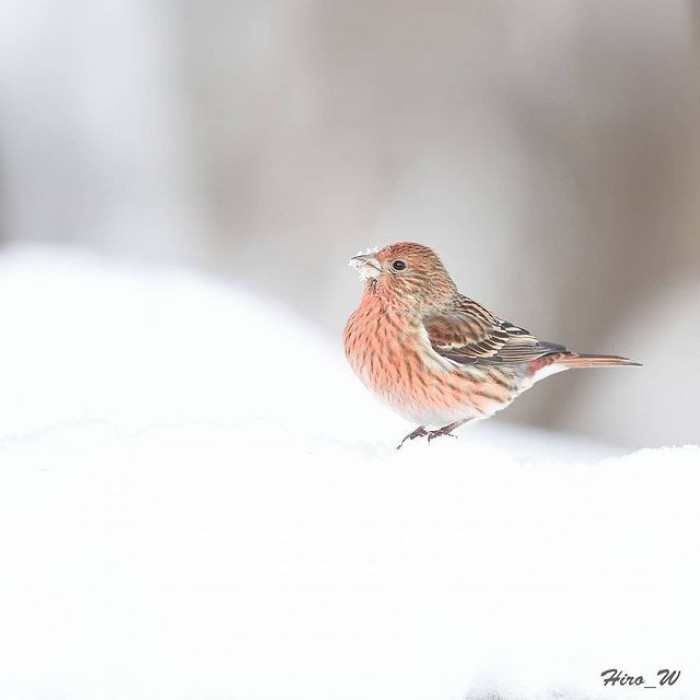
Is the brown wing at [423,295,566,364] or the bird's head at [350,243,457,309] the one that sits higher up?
the bird's head at [350,243,457,309]

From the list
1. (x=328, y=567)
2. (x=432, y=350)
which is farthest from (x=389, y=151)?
(x=328, y=567)

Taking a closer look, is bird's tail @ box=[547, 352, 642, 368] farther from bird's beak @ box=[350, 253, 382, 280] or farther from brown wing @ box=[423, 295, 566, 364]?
bird's beak @ box=[350, 253, 382, 280]

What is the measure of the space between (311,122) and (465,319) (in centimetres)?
Result: 422

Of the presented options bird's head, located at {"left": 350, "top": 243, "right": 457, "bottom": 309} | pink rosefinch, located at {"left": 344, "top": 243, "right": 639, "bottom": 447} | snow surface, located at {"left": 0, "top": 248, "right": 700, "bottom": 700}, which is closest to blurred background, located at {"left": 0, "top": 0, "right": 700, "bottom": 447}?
pink rosefinch, located at {"left": 344, "top": 243, "right": 639, "bottom": 447}

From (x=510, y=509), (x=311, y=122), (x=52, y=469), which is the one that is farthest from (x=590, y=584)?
(x=311, y=122)

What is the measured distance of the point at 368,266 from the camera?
12.0 ft

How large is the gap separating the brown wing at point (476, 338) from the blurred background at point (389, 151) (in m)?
3.40

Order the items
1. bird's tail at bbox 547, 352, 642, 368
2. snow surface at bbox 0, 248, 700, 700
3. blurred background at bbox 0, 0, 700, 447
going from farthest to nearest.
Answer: blurred background at bbox 0, 0, 700, 447, bird's tail at bbox 547, 352, 642, 368, snow surface at bbox 0, 248, 700, 700

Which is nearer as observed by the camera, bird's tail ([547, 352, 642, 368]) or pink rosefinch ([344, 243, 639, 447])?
pink rosefinch ([344, 243, 639, 447])

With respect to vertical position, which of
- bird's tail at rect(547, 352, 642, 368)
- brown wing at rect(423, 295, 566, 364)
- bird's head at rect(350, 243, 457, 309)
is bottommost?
bird's tail at rect(547, 352, 642, 368)

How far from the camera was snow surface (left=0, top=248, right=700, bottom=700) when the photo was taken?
1.61 metres

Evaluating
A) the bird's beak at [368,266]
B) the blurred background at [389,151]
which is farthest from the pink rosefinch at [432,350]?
the blurred background at [389,151]

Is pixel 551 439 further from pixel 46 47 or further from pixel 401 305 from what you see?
pixel 46 47

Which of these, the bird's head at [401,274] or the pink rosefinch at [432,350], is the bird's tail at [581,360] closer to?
the pink rosefinch at [432,350]
